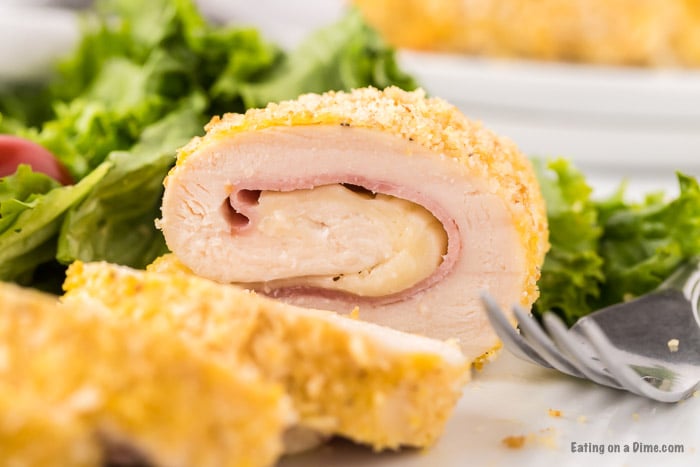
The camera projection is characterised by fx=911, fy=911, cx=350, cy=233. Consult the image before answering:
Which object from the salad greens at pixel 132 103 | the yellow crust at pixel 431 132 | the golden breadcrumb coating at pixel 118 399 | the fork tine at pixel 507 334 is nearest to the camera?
the golden breadcrumb coating at pixel 118 399

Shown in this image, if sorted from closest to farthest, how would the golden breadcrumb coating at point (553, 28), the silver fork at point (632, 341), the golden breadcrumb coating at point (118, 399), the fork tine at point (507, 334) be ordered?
the golden breadcrumb coating at point (118, 399) → the fork tine at point (507, 334) → the silver fork at point (632, 341) → the golden breadcrumb coating at point (553, 28)

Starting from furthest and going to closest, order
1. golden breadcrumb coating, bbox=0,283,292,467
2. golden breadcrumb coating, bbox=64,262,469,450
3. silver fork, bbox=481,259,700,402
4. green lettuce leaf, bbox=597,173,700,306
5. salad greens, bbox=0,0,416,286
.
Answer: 1. green lettuce leaf, bbox=597,173,700,306
2. salad greens, bbox=0,0,416,286
3. silver fork, bbox=481,259,700,402
4. golden breadcrumb coating, bbox=64,262,469,450
5. golden breadcrumb coating, bbox=0,283,292,467

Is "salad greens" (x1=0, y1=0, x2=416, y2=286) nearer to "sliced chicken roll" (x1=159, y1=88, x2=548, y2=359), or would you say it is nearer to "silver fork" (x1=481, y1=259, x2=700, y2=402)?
"sliced chicken roll" (x1=159, y1=88, x2=548, y2=359)

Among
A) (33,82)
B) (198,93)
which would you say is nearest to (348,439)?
(198,93)

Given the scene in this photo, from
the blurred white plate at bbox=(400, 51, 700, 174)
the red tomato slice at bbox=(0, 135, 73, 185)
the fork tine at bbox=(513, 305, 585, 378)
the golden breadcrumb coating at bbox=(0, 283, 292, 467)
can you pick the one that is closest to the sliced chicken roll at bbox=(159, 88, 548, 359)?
the fork tine at bbox=(513, 305, 585, 378)

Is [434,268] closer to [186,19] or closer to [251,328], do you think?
[251,328]

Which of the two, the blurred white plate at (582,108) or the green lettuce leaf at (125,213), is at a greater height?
the blurred white plate at (582,108)

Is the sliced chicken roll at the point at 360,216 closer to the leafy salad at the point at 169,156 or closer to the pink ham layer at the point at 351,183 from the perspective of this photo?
the pink ham layer at the point at 351,183

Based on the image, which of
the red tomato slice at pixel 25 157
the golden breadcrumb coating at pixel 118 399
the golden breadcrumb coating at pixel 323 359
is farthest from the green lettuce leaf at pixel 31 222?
the golden breadcrumb coating at pixel 118 399
